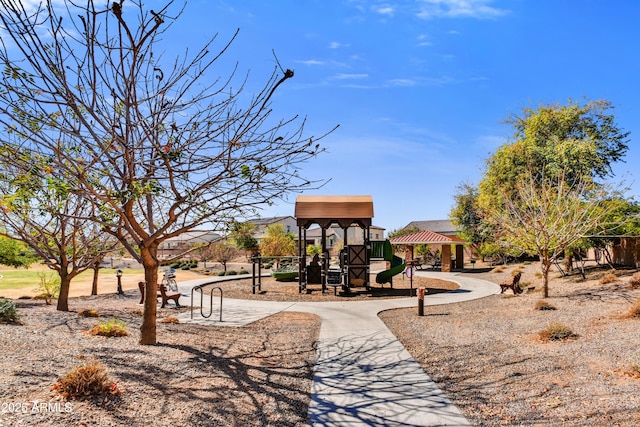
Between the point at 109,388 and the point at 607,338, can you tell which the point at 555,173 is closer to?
the point at 607,338

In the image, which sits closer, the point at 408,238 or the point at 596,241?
the point at 596,241

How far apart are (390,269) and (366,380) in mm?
16172

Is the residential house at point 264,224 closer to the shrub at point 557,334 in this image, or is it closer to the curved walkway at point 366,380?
the curved walkway at point 366,380

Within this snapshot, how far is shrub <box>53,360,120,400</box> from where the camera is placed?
541 centimetres

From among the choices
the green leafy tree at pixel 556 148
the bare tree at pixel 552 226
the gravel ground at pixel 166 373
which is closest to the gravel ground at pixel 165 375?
the gravel ground at pixel 166 373

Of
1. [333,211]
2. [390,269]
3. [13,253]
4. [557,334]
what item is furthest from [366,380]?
[13,253]

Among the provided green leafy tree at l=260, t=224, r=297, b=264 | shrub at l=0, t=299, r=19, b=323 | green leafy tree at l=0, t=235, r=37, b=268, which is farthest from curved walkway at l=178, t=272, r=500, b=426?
green leafy tree at l=260, t=224, r=297, b=264

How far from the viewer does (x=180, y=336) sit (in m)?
10.4

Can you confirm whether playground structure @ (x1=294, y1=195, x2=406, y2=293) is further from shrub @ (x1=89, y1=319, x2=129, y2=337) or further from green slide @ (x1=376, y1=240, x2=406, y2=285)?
shrub @ (x1=89, y1=319, x2=129, y2=337)

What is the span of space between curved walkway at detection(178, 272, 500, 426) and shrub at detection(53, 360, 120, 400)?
2.77 m

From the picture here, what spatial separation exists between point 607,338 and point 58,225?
51.0 ft

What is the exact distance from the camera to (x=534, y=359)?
8.54m

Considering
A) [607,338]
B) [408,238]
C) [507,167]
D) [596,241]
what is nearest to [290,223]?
[408,238]

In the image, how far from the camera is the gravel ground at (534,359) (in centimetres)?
595
